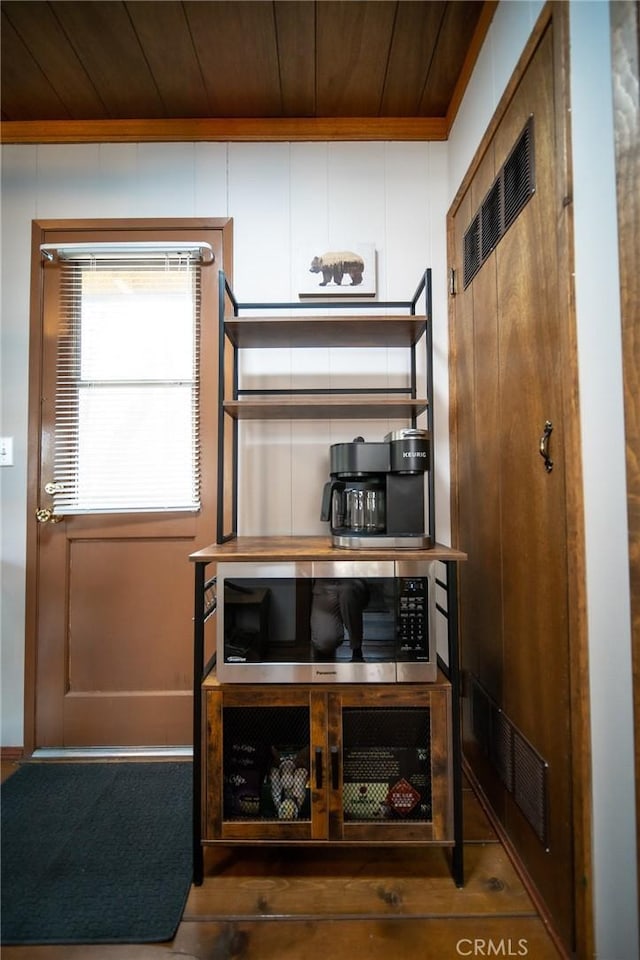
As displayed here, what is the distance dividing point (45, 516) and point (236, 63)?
1.95 m

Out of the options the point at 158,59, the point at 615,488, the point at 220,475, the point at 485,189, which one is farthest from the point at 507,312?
the point at 158,59

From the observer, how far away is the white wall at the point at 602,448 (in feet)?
3.08

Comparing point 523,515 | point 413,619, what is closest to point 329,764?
point 413,619

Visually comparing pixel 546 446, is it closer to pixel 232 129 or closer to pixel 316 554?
pixel 316 554

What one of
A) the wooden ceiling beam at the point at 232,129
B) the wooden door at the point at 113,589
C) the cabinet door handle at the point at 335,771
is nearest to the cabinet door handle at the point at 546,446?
the cabinet door handle at the point at 335,771

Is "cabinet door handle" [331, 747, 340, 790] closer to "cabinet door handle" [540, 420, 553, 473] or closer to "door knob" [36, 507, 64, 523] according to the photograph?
"cabinet door handle" [540, 420, 553, 473]

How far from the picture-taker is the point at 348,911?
117 cm

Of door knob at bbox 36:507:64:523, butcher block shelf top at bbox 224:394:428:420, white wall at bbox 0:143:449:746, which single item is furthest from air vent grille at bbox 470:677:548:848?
door knob at bbox 36:507:64:523

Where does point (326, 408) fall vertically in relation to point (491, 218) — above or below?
below

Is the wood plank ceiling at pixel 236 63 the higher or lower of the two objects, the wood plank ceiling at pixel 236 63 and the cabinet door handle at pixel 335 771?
the higher

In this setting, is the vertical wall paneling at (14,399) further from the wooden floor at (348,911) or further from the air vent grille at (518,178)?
the air vent grille at (518,178)

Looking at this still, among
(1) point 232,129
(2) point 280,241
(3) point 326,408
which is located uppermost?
(1) point 232,129

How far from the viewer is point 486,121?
150 centimetres

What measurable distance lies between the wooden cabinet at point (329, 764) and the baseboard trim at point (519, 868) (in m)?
0.23
